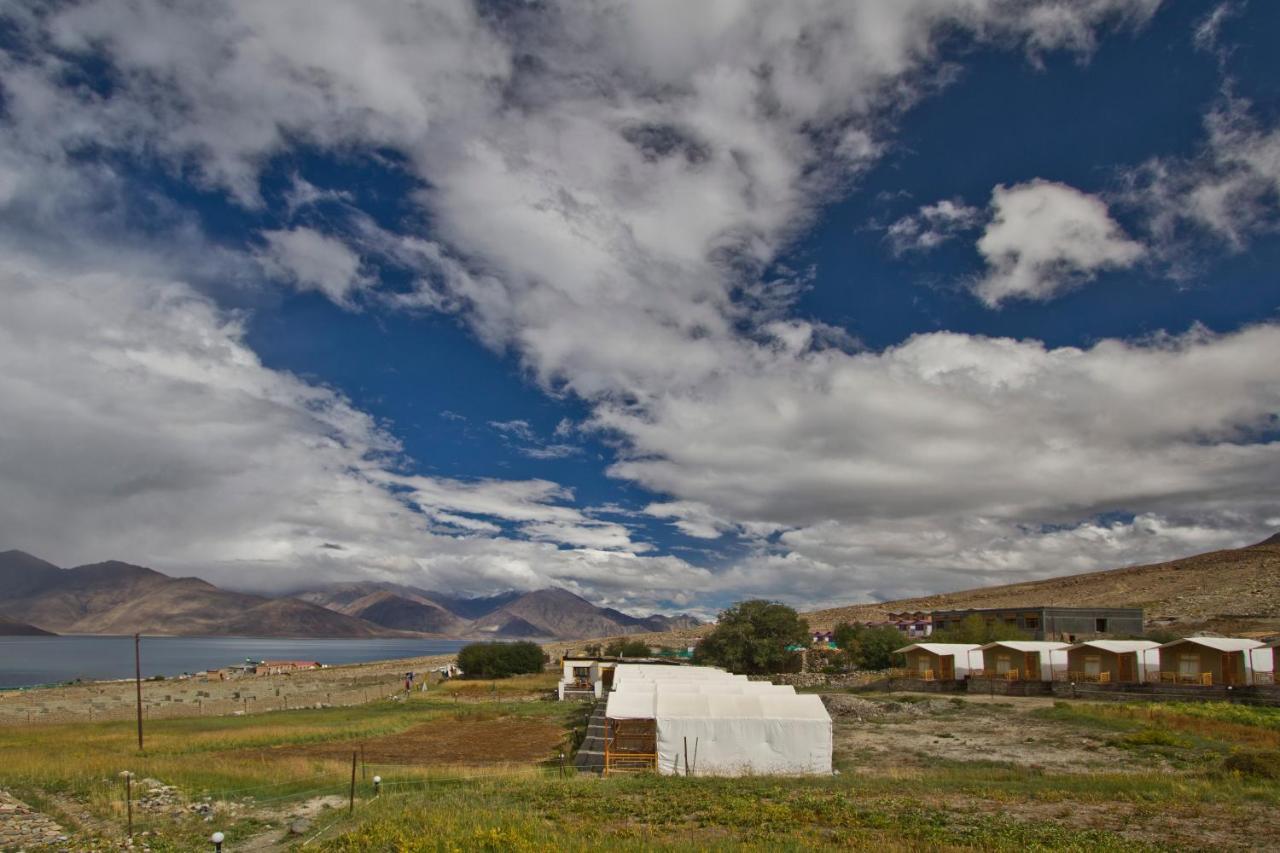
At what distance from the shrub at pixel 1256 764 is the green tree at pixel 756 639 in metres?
58.7

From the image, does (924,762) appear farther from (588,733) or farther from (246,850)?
(246,850)

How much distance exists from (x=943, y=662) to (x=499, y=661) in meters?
54.7

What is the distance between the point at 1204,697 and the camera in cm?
4959

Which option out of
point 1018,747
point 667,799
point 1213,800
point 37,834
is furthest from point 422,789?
point 1018,747

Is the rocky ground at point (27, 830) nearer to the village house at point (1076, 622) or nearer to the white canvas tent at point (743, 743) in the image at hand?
the white canvas tent at point (743, 743)

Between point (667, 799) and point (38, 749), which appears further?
point (38, 749)

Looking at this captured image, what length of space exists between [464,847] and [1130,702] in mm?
48179

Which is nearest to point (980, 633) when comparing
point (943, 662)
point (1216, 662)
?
point (943, 662)

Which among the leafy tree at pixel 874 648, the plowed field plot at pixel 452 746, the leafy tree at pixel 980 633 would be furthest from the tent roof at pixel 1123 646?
the plowed field plot at pixel 452 746

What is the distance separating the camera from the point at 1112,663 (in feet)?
193

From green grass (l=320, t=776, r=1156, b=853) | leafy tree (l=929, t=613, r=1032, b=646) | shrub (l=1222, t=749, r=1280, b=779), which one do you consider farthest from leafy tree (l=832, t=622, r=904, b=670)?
green grass (l=320, t=776, r=1156, b=853)

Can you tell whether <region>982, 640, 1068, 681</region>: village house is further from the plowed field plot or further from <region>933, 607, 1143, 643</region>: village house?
the plowed field plot

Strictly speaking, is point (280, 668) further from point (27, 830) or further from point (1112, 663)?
point (27, 830)

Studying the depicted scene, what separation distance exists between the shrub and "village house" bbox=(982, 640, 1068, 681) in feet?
119
